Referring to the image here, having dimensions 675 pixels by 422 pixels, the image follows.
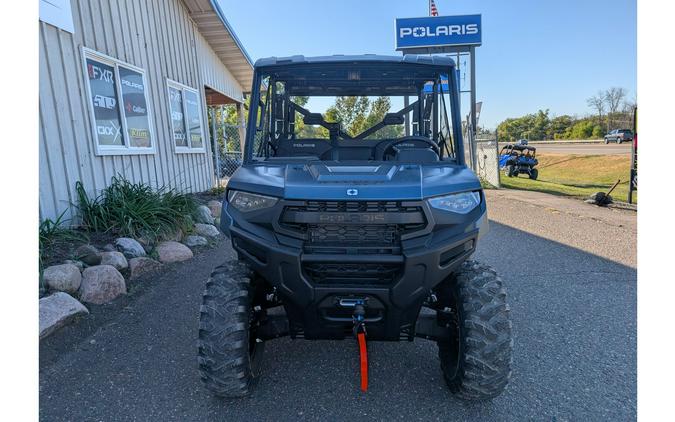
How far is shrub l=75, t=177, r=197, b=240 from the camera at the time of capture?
503 centimetres

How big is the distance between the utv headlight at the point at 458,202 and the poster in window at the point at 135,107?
602 cm

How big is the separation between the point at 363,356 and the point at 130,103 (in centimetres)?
634

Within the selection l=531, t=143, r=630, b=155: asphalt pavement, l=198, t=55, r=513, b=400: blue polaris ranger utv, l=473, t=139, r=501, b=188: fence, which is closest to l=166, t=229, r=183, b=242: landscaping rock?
l=198, t=55, r=513, b=400: blue polaris ranger utv

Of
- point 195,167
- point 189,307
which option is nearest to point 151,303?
point 189,307

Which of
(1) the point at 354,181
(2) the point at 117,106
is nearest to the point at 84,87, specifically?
(2) the point at 117,106

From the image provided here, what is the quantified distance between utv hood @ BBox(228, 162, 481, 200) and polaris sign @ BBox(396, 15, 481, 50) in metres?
12.3

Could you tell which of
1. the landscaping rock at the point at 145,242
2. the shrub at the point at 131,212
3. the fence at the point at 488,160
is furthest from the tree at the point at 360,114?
the fence at the point at 488,160

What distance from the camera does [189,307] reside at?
3.76 metres

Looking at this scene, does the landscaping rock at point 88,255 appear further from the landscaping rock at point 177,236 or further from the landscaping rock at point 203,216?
the landscaping rock at point 203,216

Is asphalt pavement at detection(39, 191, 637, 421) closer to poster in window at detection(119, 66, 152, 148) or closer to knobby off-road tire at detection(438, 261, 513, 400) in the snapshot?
knobby off-road tire at detection(438, 261, 513, 400)

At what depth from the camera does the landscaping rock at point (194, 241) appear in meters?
5.69

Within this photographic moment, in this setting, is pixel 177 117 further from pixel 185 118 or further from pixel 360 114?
pixel 360 114

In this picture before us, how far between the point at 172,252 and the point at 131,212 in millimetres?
854

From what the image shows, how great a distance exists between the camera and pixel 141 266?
4.39 m
